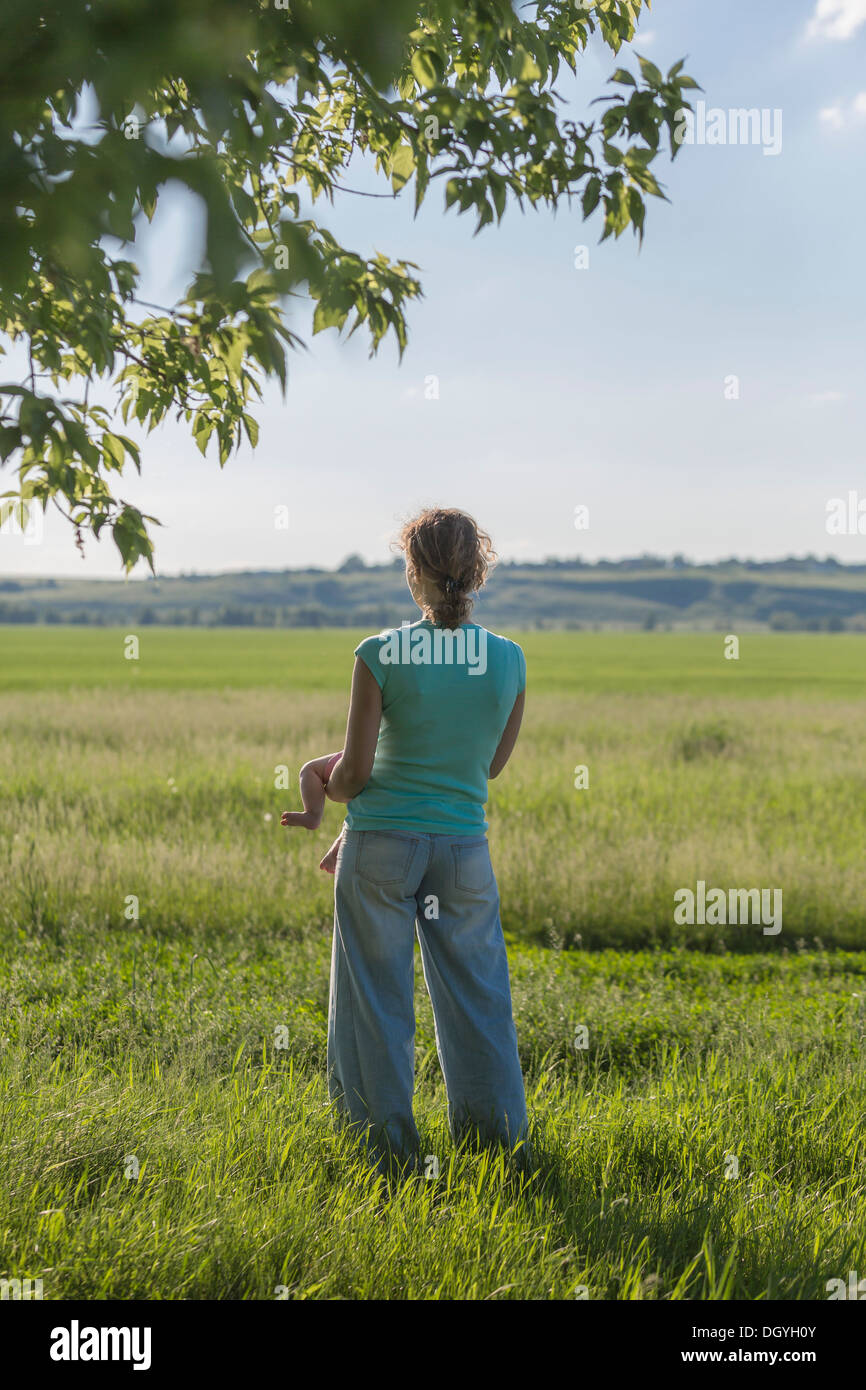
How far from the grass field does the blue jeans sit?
0.22 metres

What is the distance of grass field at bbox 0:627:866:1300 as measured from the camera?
123 inches

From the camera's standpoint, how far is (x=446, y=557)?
378 centimetres

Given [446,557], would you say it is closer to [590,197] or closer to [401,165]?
[401,165]

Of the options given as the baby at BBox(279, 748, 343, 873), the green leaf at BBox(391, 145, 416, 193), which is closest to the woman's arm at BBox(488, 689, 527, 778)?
the baby at BBox(279, 748, 343, 873)

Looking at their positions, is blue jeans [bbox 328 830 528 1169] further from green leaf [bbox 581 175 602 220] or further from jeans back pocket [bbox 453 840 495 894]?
green leaf [bbox 581 175 602 220]

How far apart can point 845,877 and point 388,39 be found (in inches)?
385

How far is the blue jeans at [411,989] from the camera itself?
12.4 feet

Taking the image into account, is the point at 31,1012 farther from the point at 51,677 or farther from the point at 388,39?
the point at 51,677

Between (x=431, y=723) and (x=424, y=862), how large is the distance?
54cm

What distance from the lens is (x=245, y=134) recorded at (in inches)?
80.1

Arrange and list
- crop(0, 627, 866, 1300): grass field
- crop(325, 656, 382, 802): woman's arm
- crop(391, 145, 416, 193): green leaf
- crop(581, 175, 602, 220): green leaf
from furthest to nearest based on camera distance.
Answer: crop(581, 175, 602, 220): green leaf, crop(391, 145, 416, 193): green leaf, crop(325, 656, 382, 802): woman's arm, crop(0, 627, 866, 1300): grass field

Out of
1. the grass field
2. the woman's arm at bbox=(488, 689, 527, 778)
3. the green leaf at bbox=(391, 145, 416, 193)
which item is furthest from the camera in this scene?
the woman's arm at bbox=(488, 689, 527, 778)

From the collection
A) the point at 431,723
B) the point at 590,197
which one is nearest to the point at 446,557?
the point at 431,723
